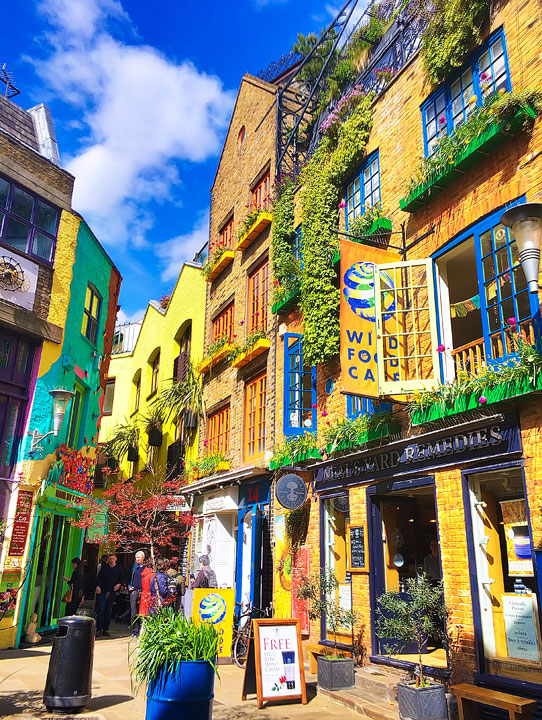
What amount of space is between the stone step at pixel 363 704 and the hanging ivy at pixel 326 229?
5366 mm

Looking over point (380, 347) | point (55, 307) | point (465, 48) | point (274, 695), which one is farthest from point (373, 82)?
point (274, 695)

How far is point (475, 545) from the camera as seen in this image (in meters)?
7.29

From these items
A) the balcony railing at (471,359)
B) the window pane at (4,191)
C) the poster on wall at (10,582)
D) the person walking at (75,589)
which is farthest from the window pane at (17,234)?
the balcony railing at (471,359)

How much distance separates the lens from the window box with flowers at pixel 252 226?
15391 millimetres

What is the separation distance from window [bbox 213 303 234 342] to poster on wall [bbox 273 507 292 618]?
21.1 feet

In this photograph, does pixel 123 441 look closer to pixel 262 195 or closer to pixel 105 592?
pixel 105 592

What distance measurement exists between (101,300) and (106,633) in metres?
9.64

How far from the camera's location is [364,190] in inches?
447

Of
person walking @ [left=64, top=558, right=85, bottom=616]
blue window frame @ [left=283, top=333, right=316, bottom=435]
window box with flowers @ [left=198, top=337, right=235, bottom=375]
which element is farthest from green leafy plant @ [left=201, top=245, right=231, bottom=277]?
person walking @ [left=64, top=558, right=85, bottom=616]

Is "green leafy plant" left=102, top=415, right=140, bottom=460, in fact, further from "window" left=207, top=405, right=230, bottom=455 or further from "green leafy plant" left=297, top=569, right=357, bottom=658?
"green leafy plant" left=297, top=569, right=357, bottom=658

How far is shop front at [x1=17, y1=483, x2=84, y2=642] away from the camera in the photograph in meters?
13.8

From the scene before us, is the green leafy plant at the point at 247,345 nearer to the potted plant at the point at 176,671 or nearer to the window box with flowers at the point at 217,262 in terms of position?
the window box with flowers at the point at 217,262

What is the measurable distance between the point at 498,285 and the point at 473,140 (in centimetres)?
195

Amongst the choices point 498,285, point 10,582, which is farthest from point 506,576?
point 10,582
